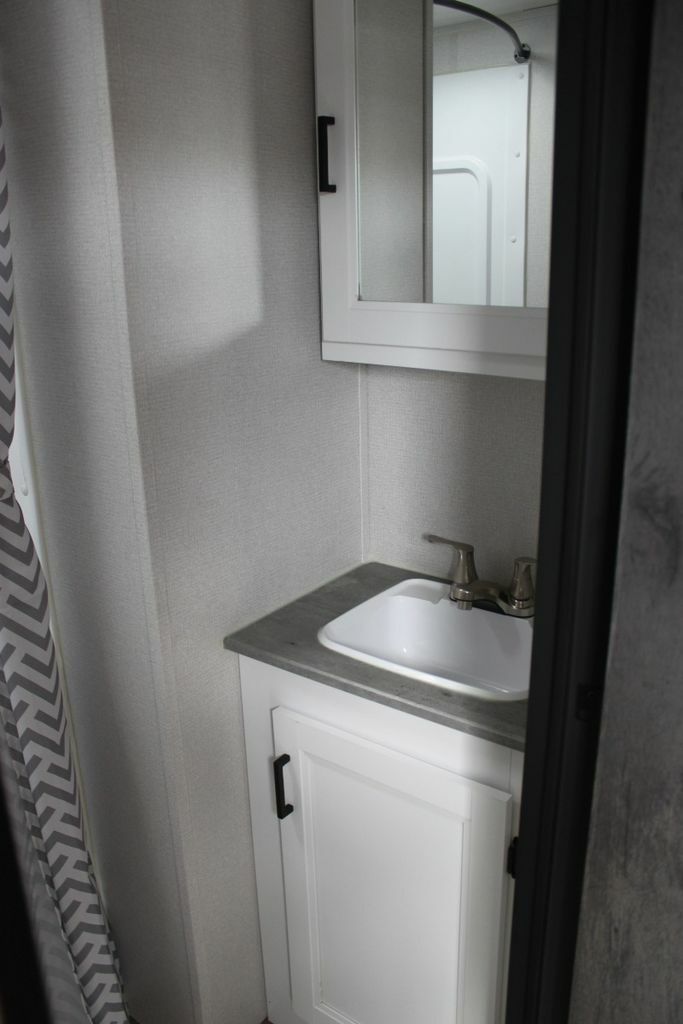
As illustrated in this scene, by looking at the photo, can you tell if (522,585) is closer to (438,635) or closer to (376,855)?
(438,635)

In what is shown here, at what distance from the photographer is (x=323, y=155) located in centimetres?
141

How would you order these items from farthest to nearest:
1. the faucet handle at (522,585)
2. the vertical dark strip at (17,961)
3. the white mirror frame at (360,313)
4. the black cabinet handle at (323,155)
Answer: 1. the faucet handle at (522,585)
2. the black cabinet handle at (323,155)
3. the white mirror frame at (360,313)
4. the vertical dark strip at (17,961)

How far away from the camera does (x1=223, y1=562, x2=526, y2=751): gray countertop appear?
1.20 meters

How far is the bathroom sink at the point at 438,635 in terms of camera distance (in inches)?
59.4

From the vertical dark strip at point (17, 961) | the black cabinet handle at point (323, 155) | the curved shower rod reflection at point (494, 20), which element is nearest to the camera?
the vertical dark strip at point (17, 961)

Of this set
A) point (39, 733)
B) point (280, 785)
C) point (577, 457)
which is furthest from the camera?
point (280, 785)

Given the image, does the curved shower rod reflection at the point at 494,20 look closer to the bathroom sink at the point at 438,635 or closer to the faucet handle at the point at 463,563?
the faucet handle at the point at 463,563

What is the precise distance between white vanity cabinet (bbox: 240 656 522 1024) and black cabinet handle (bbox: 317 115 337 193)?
2.65 ft

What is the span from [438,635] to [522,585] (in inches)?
7.9

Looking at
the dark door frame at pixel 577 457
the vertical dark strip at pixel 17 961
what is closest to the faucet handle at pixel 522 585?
the dark door frame at pixel 577 457

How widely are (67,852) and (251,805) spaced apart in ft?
1.08

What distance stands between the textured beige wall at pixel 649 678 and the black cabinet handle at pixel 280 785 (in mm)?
595

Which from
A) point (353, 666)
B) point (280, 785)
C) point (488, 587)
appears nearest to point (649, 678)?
point (353, 666)

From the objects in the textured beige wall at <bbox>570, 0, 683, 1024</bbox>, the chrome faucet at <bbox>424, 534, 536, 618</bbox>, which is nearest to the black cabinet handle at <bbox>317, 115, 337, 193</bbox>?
the chrome faucet at <bbox>424, 534, 536, 618</bbox>
